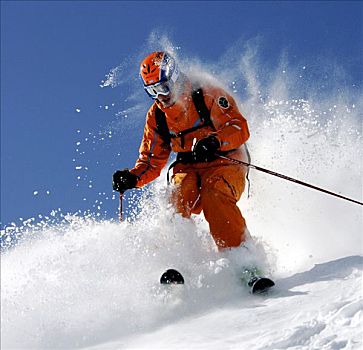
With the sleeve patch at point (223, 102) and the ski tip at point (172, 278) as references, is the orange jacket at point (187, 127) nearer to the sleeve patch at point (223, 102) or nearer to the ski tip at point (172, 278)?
the sleeve patch at point (223, 102)

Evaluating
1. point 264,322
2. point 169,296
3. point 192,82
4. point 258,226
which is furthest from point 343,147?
point 264,322

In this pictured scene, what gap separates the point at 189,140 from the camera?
24.8ft

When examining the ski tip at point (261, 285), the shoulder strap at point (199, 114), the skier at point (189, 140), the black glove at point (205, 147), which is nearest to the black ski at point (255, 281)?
the ski tip at point (261, 285)

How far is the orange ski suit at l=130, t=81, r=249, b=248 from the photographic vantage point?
21.0ft

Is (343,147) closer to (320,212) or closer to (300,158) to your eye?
(300,158)

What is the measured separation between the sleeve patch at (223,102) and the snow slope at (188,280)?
3.76ft

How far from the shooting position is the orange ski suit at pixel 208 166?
6.41m

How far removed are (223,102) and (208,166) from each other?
748 millimetres

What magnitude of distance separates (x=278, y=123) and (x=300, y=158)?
1.31m

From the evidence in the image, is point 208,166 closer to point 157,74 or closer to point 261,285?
point 157,74

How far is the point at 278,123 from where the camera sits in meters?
11.5

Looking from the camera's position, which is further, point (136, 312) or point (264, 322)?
point (136, 312)

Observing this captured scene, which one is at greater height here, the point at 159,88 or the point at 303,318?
the point at 159,88

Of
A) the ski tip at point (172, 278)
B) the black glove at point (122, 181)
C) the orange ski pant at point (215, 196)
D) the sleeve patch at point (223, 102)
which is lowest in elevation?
the ski tip at point (172, 278)
